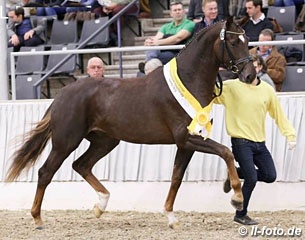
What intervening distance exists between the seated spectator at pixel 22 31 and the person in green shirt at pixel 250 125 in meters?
5.68

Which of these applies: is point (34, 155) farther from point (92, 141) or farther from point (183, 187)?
point (183, 187)

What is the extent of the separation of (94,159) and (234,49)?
82.1 inches

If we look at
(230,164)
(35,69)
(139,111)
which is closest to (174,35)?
(35,69)

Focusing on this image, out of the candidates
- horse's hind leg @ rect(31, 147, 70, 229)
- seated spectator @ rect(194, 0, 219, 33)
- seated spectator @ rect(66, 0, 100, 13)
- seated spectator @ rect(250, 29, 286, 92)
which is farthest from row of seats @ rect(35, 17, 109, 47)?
horse's hind leg @ rect(31, 147, 70, 229)

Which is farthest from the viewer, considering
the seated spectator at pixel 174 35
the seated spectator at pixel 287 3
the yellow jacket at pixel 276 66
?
the seated spectator at pixel 287 3

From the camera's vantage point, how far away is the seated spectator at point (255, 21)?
11.9 meters

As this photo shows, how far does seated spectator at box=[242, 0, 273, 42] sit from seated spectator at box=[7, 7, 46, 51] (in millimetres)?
Answer: 3698

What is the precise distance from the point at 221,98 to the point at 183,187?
188 centimetres

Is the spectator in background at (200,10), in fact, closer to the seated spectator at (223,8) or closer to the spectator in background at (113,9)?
the seated spectator at (223,8)

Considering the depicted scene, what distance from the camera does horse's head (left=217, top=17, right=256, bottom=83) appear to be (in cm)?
875

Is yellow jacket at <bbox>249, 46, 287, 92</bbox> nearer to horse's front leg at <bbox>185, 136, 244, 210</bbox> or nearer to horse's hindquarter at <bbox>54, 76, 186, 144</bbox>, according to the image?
horse's hindquarter at <bbox>54, 76, 186, 144</bbox>

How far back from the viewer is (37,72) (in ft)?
42.7

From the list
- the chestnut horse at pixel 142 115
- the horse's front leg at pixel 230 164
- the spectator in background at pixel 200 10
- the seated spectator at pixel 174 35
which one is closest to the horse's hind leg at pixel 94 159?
the chestnut horse at pixel 142 115

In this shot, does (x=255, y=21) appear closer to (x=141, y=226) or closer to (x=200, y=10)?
(x=200, y=10)
